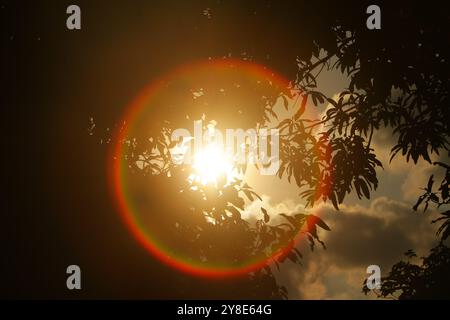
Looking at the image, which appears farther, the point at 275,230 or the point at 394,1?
the point at 394,1

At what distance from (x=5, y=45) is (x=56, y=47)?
53 cm

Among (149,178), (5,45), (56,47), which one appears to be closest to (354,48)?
(149,178)

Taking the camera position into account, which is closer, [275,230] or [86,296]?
[86,296]

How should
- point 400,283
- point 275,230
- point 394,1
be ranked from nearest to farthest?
point 275,230, point 394,1, point 400,283

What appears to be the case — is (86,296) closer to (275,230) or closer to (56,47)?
(275,230)

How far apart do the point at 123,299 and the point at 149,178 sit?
1.27m

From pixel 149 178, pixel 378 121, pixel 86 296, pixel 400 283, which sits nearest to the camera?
pixel 86 296

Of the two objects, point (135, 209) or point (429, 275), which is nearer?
point (135, 209)

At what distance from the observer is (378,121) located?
784cm
